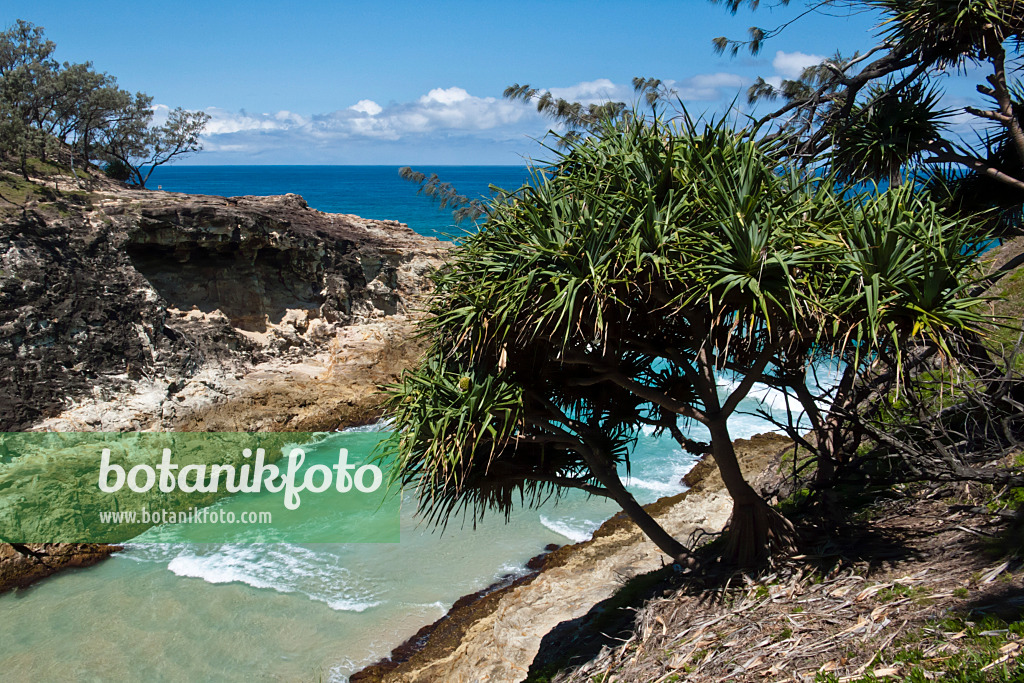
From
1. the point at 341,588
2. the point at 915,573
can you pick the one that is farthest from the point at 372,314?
the point at 915,573

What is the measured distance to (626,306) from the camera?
6043 mm

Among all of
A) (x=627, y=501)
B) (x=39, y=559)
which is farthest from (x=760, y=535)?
(x=39, y=559)

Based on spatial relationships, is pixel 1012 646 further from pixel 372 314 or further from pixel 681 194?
pixel 372 314

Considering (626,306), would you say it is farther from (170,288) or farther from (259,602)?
(170,288)

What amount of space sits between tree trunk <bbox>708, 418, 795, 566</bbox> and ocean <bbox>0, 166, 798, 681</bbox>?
447 cm

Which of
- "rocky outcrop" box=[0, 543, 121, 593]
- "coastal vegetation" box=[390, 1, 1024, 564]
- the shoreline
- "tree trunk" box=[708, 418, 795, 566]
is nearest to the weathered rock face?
"rocky outcrop" box=[0, 543, 121, 593]

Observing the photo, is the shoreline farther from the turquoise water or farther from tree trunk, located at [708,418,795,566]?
tree trunk, located at [708,418,795,566]

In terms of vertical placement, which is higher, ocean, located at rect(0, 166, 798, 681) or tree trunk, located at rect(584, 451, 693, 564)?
tree trunk, located at rect(584, 451, 693, 564)

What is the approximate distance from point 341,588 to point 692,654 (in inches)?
335

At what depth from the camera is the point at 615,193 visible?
21.3 feet

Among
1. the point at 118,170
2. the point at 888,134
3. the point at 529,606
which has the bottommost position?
the point at 529,606

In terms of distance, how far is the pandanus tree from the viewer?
18.8 feet

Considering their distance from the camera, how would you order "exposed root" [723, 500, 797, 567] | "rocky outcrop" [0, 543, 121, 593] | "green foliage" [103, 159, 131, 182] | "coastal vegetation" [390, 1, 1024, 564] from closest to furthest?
"coastal vegetation" [390, 1, 1024, 564]
"exposed root" [723, 500, 797, 567]
"rocky outcrop" [0, 543, 121, 593]
"green foliage" [103, 159, 131, 182]

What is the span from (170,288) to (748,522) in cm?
2053
